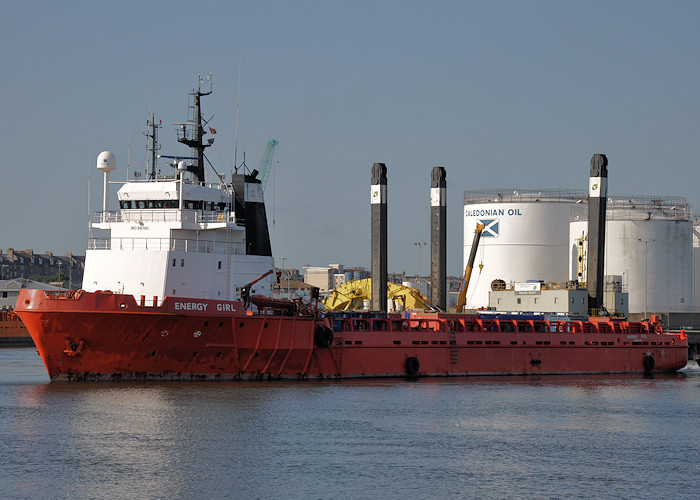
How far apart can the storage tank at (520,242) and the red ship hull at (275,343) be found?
22144mm

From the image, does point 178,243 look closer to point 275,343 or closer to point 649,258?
point 275,343

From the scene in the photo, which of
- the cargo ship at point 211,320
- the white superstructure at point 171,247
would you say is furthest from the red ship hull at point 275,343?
the white superstructure at point 171,247

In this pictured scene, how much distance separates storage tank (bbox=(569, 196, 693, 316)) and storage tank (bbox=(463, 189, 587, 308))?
46.2 inches

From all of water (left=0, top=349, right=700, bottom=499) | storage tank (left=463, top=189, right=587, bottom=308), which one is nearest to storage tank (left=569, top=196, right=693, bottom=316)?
storage tank (left=463, top=189, right=587, bottom=308)

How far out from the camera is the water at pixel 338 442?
78.4 ft

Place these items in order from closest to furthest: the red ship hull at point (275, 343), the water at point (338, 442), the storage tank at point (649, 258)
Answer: the water at point (338, 442) < the red ship hull at point (275, 343) < the storage tank at point (649, 258)

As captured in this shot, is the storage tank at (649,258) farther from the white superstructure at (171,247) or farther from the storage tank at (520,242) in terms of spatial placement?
the white superstructure at (171,247)

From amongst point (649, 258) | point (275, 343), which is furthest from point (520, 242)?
point (275, 343)

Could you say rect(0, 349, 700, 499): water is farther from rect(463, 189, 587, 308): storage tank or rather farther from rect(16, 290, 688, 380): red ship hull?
rect(463, 189, 587, 308): storage tank

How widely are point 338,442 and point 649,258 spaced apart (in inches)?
2002

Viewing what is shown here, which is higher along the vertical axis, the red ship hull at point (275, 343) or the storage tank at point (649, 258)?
the storage tank at point (649, 258)

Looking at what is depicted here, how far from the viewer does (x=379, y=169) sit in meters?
60.1

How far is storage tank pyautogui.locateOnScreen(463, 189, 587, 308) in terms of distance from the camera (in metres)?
73.8

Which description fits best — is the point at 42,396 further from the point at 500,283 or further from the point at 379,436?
the point at 500,283
